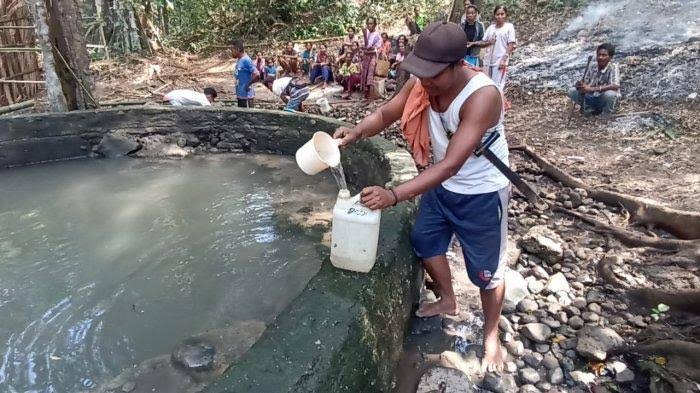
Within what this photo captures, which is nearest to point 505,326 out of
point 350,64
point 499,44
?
point 499,44

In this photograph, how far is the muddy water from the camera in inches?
120

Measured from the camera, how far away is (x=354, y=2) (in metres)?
16.0

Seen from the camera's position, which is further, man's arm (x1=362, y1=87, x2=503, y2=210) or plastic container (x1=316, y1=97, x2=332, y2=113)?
plastic container (x1=316, y1=97, x2=332, y2=113)

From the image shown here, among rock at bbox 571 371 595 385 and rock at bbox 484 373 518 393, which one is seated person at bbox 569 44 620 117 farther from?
rock at bbox 484 373 518 393

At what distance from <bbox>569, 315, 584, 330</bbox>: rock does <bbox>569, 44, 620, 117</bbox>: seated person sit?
4.41m

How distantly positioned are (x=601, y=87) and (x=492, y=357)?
510cm

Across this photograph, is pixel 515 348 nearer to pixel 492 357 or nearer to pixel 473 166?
pixel 492 357

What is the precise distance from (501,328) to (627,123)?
14.5ft

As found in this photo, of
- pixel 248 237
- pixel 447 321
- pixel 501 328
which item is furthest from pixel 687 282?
pixel 248 237

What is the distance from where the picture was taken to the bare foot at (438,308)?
295 cm

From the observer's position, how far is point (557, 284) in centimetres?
329

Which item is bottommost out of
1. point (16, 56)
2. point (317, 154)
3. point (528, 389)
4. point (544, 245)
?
point (528, 389)

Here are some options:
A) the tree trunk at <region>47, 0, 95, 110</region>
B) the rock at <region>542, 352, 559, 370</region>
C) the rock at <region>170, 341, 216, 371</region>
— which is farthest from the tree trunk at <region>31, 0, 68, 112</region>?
the rock at <region>542, 352, 559, 370</region>

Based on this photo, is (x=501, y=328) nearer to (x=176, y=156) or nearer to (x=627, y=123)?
(x=627, y=123)
